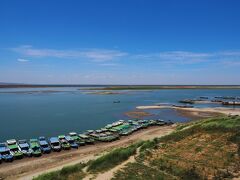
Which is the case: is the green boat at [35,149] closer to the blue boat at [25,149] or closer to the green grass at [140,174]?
the blue boat at [25,149]

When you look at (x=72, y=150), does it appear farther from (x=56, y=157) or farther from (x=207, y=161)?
(x=207, y=161)

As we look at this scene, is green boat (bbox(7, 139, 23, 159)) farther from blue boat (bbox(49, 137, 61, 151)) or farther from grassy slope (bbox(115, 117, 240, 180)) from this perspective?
grassy slope (bbox(115, 117, 240, 180))

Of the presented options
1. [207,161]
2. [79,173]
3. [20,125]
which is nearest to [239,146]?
[207,161]

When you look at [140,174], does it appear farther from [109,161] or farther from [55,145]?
[55,145]

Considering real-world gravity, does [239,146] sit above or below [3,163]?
above

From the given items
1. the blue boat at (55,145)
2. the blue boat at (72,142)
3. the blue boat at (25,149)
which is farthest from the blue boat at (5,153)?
the blue boat at (72,142)

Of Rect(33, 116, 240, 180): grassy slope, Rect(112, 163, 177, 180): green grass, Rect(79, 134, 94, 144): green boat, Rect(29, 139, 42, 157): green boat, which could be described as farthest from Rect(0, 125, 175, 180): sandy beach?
Rect(112, 163, 177, 180): green grass

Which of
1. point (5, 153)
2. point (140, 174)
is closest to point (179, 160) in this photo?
point (140, 174)
